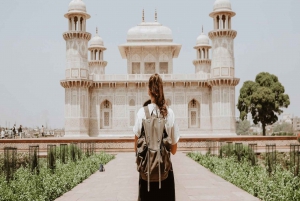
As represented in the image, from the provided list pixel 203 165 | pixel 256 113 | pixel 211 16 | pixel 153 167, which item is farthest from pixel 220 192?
pixel 256 113

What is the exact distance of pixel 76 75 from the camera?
93.5 ft

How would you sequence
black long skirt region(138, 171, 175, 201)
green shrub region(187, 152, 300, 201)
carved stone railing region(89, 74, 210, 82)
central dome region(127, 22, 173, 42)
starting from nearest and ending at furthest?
black long skirt region(138, 171, 175, 201), green shrub region(187, 152, 300, 201), carved stone railing region(89, 74, 210, 82), central dome region(127, 22, 173, 42)

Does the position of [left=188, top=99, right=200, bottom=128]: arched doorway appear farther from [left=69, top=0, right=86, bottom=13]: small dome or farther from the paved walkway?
the paved walkway

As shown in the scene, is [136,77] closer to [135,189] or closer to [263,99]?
[263,99]

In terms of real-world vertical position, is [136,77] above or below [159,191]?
above

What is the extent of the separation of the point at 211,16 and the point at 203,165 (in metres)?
20.0

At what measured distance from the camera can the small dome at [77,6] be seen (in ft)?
95.5

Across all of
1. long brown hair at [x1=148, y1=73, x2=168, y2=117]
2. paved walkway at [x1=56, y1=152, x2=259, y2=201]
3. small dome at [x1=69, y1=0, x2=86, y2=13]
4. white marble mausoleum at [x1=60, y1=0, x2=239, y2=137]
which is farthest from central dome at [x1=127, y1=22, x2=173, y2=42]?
long brown hair at [x1=148, y1=73, x2=168, y2=117]

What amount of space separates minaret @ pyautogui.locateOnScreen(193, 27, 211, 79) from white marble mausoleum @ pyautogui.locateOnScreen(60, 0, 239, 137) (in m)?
3.47

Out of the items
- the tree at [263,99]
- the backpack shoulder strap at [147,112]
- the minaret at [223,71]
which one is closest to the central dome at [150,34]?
the minaret at [223,71]

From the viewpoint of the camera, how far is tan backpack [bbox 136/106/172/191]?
126 inches

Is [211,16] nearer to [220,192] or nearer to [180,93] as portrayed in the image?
[180,93]

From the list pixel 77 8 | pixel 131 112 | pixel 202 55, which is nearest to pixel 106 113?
pixel 131 112

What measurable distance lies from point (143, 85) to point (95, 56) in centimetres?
982
